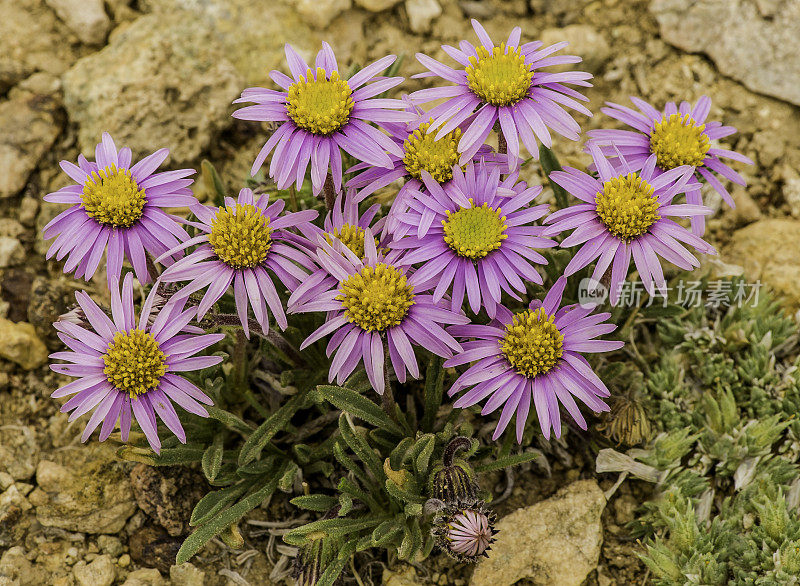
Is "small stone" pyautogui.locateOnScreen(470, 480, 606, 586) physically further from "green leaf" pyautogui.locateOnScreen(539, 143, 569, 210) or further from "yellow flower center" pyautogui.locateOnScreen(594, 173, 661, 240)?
"green leaf" pyautogui.locateOnScreen(539, 143, 569, 210)

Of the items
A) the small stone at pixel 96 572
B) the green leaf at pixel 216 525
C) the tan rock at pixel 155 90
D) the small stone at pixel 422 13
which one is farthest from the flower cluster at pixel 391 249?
the small stone at pixel 422 13

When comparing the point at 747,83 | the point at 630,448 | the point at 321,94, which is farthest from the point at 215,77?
the point at 747,83

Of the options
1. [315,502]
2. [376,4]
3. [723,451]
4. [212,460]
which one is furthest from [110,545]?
[376,4]

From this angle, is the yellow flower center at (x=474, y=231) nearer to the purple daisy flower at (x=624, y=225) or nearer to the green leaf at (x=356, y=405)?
the purple daisy flower at (x=624, y=225)

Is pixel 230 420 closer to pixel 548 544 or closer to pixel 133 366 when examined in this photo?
pixel 133 366

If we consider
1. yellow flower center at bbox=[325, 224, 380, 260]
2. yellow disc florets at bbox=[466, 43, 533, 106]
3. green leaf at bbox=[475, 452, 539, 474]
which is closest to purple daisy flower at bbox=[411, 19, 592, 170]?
yellow disc florets at bbox=[466, 43, 533, 106]
